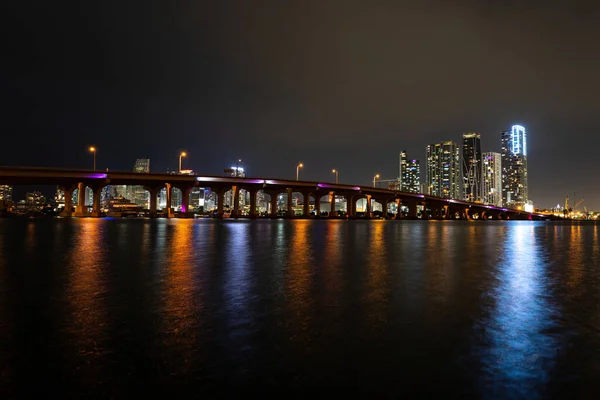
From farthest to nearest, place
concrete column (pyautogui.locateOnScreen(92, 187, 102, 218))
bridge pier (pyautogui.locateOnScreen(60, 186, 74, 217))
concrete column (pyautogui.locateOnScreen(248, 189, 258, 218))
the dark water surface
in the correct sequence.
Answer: concrete column (pyautogui.locateOnScreen(248, 189, 258, 218)) < concrete column (pyautogui.locateOnScreen(92, 187, 102, 218)) < bridge pier (pyautogui.locateOnScreen(60, 186, 74, 217)) < the dark water surface

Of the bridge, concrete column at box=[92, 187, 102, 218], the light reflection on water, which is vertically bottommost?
the light reflection on water

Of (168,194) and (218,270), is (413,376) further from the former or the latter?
(168,194)

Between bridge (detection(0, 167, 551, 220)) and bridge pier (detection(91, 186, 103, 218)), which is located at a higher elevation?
bridge (detection(0, 167, 551, 220))

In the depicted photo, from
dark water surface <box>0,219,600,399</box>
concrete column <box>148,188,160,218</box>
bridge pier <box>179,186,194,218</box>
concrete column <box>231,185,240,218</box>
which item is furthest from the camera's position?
concrete column <box>231,185,240,218</box>

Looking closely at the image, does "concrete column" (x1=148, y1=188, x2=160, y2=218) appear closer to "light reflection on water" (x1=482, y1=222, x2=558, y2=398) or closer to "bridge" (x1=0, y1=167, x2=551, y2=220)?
"bridge" (x1=0, y1=167, x2=551, y2=220)

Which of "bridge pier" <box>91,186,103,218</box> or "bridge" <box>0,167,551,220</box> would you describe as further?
"bridge pier" <box>91,186,103,218</box>

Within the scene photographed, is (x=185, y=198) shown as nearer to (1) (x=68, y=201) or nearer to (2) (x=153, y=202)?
(2) (x=153, y=202)

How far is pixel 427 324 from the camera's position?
8852 mm

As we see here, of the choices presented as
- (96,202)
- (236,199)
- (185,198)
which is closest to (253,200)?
(236,199)

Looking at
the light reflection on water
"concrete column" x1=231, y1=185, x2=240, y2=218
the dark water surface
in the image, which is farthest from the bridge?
the light reflection on water

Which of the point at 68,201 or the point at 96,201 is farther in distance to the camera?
the point at 96,201

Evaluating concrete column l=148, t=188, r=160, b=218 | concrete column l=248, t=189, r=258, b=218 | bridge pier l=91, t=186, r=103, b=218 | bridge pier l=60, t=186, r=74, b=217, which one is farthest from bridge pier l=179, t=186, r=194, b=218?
bridge pier l=60, t=186, r=74, b=217

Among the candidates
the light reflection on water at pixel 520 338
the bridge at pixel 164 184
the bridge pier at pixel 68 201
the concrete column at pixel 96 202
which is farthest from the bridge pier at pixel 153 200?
the light reflection on water at pixel 520 338

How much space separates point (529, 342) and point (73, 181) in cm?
11335
